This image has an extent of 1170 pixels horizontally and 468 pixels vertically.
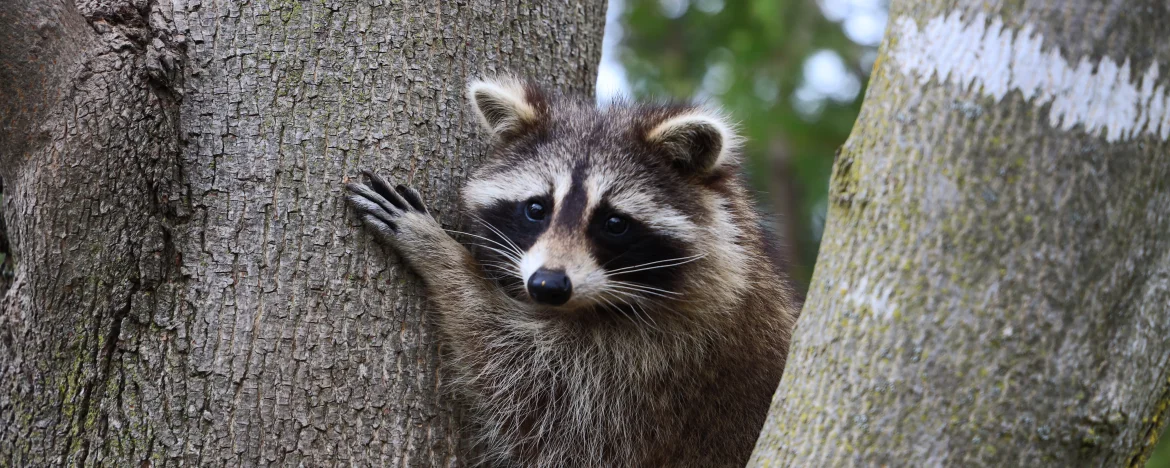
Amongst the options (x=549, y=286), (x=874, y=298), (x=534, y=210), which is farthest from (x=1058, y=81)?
(x=534, y=210)

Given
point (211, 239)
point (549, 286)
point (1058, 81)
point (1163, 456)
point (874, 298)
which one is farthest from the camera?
point (1163, 456)

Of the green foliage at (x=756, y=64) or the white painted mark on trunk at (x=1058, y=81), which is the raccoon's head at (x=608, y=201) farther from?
the green foliage at (x=756, y=64)

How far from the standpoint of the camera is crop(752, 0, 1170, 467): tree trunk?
62.1 inches

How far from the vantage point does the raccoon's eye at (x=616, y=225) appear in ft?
9.61

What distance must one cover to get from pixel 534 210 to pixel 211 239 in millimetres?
985

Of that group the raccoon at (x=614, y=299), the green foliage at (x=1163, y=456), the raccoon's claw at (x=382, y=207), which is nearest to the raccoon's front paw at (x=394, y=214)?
the raccoon's claw at (x=382, y=207)

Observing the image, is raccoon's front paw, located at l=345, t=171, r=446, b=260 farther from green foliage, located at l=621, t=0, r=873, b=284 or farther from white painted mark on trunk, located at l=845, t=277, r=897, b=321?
green foliage, located at l=621, t=0, r=873, b=284

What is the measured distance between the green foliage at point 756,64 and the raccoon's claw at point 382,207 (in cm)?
372

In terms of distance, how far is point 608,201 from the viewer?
115 inches

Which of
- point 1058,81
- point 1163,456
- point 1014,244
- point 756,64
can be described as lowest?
point 1163,456

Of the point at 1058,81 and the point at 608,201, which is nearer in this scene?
the point at 1058,81

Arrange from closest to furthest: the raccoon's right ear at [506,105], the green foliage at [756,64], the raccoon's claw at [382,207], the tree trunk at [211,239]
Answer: the tree trunk at [211,239], the raccoon's claw at [382,207], the raccoon's right ear at [506,105], the green foliage at [756,64]

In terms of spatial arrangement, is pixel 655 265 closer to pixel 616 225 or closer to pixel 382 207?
pixel 616 225

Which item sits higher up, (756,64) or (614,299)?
(756,64)
